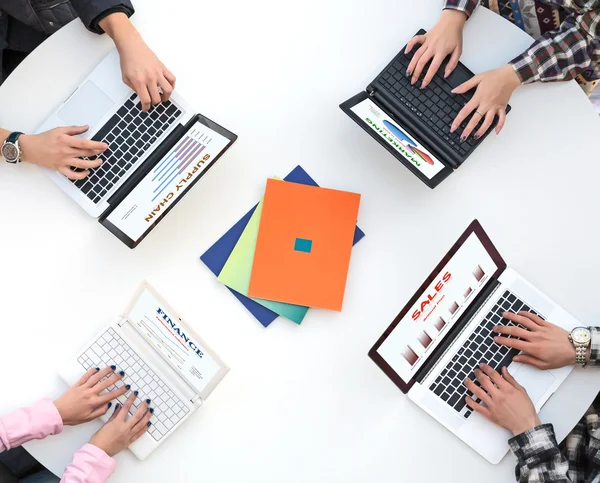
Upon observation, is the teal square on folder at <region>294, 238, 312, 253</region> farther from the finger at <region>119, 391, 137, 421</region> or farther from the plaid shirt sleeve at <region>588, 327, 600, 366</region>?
the plaid shirt sleeve at <region>588, 327, 600, 366</region>

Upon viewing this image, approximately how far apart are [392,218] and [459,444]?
0.49 meters

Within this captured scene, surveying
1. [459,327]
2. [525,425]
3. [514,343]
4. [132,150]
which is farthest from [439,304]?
[132,150]

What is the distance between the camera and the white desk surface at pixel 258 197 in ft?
3.64

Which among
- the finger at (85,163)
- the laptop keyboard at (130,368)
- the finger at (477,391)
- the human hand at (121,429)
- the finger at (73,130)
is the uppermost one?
the finger at (477,391)

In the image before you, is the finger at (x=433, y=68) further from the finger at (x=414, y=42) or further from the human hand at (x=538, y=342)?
the human hand at (x=538, y=342)

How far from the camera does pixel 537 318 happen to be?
112cm

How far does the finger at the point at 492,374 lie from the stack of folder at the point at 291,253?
33 centimetres

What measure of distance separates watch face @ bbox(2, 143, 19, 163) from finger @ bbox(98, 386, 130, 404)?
19.9 inches

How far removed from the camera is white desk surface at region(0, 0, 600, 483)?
111cm

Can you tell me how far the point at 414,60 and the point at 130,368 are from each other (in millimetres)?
856

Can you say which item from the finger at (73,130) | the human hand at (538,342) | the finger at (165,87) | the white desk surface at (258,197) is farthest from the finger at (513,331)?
the finger at (73,130)

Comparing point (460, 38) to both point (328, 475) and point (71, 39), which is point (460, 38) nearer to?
point (71, 39)

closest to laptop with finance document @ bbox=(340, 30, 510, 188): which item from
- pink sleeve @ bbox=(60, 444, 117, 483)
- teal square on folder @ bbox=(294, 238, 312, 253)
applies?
teal square on folder @ bbox=(294, 238, 312, 253)

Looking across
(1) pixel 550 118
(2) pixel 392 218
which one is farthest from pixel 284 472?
(1) pixel 550 118
